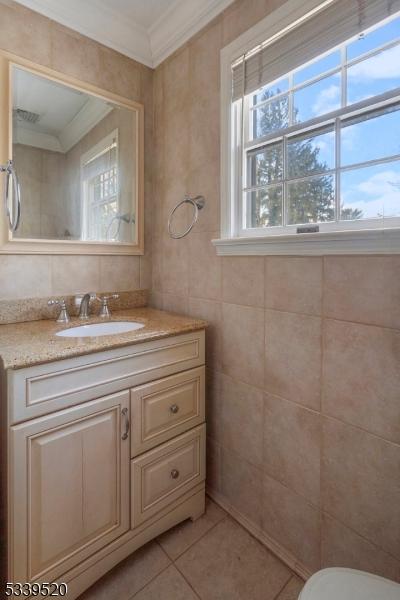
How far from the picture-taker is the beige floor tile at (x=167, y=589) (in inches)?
42.1

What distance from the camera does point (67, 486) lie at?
0.99 meters

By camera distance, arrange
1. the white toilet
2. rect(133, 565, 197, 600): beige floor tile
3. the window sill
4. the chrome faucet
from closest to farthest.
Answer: the white toilet < the window sill < rect(133, 565, 197, 600): beige floor tile < the chrome faucet

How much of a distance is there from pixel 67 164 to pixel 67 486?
1.40 m

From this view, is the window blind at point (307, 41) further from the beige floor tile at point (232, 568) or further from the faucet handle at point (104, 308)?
the beige floor tile at point (232, 568)

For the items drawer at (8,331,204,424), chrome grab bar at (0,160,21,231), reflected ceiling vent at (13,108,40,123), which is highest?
reflected ceiling vent at (13,108,40,123)

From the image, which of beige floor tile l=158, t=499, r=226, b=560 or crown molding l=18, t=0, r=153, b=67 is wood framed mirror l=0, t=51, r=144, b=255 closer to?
crown molding l=18, t=0, r=153, b=67

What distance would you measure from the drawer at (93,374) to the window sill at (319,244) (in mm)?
438

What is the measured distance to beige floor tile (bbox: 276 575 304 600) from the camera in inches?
42.2

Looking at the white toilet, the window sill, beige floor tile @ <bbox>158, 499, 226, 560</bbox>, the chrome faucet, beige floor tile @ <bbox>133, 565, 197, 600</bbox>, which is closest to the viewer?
the white toilet

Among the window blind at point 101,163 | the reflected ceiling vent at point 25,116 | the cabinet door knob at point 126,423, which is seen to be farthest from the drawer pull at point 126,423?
the reflected ceiling vent at point 25,116

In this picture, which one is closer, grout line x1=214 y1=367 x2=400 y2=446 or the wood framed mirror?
grout line x1=214 y1=367 x2=400 y2=446

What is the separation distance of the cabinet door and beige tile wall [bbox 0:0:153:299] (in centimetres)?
73

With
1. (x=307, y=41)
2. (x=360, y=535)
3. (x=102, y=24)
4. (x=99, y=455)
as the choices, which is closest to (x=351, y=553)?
(x=360, y=535)

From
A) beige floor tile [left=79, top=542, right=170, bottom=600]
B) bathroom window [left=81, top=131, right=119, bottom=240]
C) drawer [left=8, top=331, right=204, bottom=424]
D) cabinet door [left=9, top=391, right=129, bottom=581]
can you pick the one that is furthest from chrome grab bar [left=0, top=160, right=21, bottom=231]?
beige floor tile [left=79, top=542, right=170, bottom=600]
